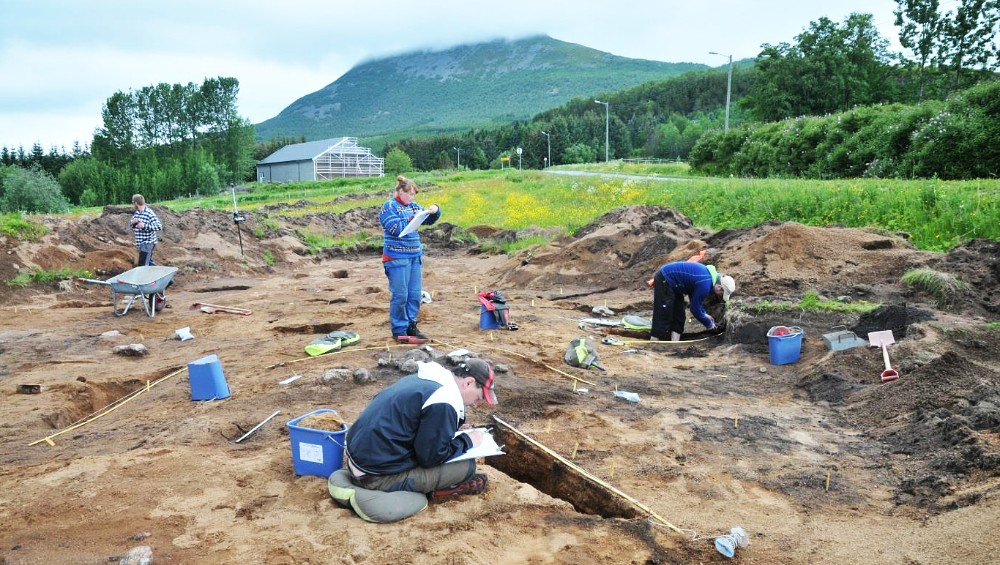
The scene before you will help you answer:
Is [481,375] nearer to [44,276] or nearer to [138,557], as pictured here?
[138,557]

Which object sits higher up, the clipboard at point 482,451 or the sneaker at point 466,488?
the clipboard at point 482,451

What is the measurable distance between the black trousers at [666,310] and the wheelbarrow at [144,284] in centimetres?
790

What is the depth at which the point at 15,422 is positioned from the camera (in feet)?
18.2

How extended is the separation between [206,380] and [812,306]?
23.9 feet

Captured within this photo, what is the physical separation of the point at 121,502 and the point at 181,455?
0.72 meters

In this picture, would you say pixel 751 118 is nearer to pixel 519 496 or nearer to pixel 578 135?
pixel 519 496

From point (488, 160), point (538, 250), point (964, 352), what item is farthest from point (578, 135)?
point (964, 352)

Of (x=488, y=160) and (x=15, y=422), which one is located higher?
(x=488, y=160)

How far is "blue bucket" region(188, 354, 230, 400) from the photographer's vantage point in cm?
584

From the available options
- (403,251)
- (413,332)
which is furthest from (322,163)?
(403,251)

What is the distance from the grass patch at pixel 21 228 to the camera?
1383 centimetres

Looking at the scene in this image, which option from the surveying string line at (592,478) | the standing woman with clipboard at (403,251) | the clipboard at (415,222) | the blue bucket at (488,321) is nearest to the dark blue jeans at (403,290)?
the standing woman with clipboard at (403,251)

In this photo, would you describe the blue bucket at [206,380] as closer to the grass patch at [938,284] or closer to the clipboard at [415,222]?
the clipboard at [415,222]

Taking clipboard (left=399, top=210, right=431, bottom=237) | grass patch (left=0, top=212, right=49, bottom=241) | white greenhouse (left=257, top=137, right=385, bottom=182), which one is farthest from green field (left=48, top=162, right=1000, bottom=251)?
white greenhouse (left=257, top=137, right=385, bottom=182)
